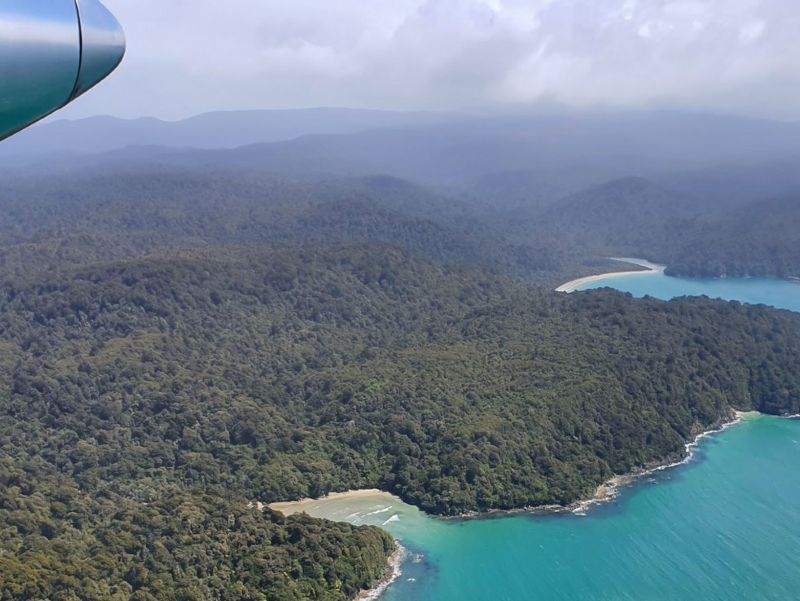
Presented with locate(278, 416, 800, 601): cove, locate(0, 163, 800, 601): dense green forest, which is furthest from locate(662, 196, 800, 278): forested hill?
locate(278, 416, 800, 601): cove

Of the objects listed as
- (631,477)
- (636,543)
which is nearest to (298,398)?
(631,477)

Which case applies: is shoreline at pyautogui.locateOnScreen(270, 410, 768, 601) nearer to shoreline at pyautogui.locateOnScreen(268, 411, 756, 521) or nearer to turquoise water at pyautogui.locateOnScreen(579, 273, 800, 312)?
shoreline at pyautogui.locateOnScreen(268, 411, 756, 521)

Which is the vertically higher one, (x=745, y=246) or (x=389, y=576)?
(x=745, y=246)

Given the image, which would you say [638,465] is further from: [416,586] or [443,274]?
[443,274]

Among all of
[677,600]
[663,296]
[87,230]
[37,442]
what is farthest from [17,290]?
[663,296]

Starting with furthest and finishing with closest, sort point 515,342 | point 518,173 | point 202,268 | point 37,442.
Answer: point 518,173
point 202,268
point 515,342
point 37,442

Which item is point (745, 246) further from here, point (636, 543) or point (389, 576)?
point (389, 576)
